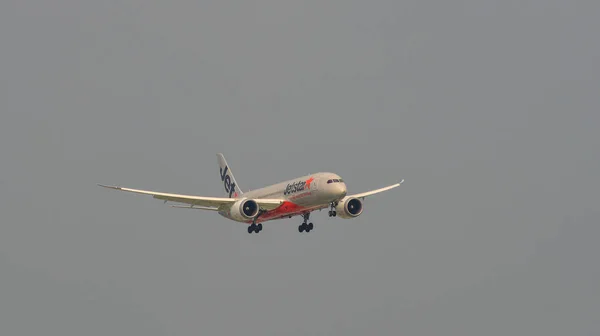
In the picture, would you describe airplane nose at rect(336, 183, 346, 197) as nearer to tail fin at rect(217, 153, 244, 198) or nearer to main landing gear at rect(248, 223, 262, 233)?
main landing gear at rect(248, 223, 262, 233)

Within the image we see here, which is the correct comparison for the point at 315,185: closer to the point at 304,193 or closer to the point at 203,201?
the point at 304,193

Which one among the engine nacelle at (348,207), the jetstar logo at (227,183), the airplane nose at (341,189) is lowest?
the airplane nose at (341,189)

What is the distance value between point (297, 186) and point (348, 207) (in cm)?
583

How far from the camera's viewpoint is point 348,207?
105m

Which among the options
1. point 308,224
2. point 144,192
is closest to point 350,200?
point 308,224

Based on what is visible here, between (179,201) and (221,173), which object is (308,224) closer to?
(179,201)

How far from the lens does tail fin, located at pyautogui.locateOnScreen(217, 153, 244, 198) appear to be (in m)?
120

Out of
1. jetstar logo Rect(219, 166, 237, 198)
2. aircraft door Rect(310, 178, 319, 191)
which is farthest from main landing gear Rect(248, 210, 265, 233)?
jetstar logo Rect(219, 166, 237, 198)

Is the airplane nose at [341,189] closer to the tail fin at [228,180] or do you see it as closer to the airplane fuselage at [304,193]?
the airplane fuselage at [304,193]

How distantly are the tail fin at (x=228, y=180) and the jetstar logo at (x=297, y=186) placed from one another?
1434 cm

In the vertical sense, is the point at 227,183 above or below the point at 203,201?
above

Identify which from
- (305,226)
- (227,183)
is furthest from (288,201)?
(227,183)

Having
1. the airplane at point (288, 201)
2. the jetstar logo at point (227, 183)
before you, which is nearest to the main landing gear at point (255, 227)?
the airplane at point (288, 201)

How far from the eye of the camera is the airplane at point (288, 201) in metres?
99.8
